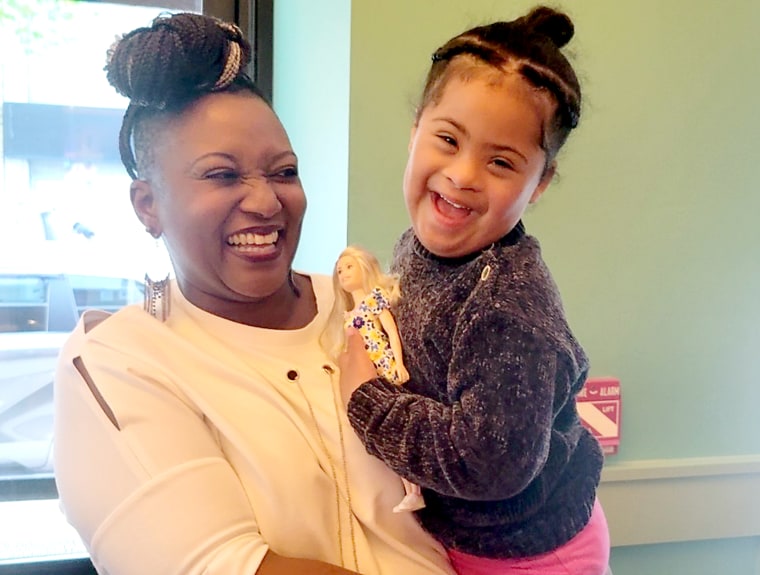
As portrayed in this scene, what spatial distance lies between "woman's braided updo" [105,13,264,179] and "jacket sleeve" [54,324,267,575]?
0.33m

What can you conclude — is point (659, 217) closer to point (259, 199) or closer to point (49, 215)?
point (259, 199)

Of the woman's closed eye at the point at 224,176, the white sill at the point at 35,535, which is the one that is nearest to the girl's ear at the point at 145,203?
the woman's closed eye at the point at 224,176

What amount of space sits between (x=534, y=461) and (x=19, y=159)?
143cm

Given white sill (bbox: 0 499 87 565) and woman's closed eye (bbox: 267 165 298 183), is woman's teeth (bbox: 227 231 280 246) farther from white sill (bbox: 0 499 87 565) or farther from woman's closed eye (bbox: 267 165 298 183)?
white sill (bbox: 0 499 87 565)

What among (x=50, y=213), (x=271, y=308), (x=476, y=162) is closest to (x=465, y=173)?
(x=476, y=162)

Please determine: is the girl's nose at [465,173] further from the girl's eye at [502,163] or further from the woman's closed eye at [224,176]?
the woman's closed eye at [224,176]

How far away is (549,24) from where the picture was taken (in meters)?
1.02

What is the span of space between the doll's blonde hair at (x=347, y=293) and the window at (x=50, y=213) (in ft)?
2.73

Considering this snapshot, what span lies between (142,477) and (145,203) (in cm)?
41

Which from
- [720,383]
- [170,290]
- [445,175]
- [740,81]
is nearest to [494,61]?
[445,175]

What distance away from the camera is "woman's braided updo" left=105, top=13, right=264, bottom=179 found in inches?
40.1

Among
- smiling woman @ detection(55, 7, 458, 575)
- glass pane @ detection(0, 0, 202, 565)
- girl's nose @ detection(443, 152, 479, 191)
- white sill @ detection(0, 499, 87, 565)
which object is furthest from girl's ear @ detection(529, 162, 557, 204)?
white sill @ detection(0, 499, 87, 565)

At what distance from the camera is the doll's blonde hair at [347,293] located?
1.10m

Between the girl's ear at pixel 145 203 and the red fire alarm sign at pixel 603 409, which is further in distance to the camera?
the red fire alarm sign at pixel 603 409
